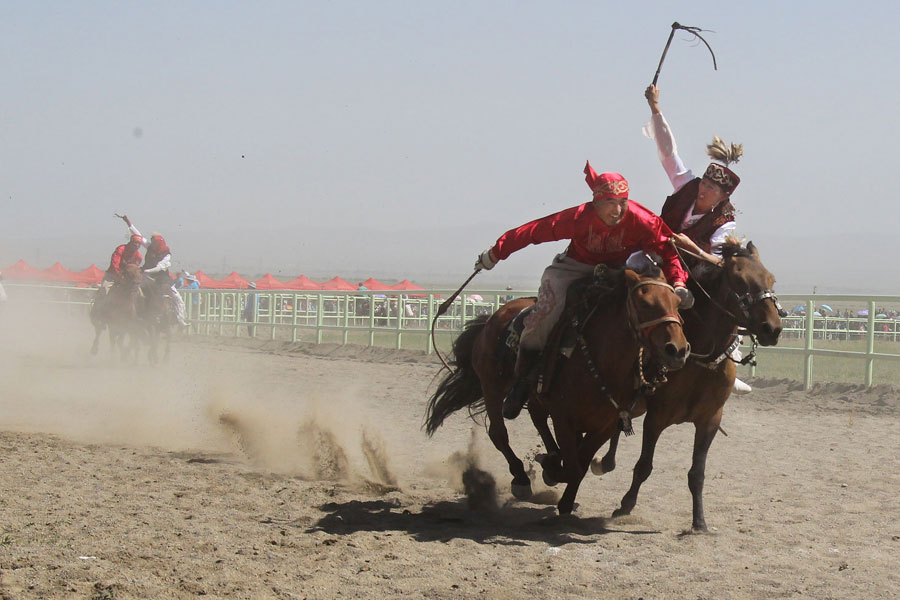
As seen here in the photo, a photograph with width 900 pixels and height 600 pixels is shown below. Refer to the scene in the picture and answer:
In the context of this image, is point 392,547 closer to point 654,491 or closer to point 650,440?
point 650,440

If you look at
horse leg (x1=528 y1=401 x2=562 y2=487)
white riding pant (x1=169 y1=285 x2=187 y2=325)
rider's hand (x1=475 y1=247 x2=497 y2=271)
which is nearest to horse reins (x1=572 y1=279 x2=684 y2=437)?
horse leg (x1=528 y1=401 x2=562 y2=487)

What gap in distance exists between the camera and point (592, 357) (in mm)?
5586

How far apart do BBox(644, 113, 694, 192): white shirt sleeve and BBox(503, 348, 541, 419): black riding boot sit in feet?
4.83

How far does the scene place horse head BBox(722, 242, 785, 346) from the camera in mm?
5344

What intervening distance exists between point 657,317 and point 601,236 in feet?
2.84

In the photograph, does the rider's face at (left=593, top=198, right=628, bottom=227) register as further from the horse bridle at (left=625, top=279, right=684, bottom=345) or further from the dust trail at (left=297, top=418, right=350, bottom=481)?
the dust trail at (left=297, top=418, right=350, bottom=481)

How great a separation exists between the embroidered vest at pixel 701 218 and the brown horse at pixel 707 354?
34 cm

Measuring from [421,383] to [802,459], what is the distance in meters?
6.57

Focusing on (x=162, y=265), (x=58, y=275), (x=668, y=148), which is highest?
(x=668, y=148)

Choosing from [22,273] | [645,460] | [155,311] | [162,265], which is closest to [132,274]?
[155,311]

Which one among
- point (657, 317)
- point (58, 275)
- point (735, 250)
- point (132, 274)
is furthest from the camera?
point (58, 275)

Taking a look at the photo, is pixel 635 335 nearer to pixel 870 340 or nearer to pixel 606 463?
pixel 606 463

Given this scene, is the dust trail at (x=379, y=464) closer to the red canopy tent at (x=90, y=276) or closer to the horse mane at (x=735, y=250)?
the horse mane at (x=735, y=250)

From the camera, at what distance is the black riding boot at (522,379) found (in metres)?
5.96
